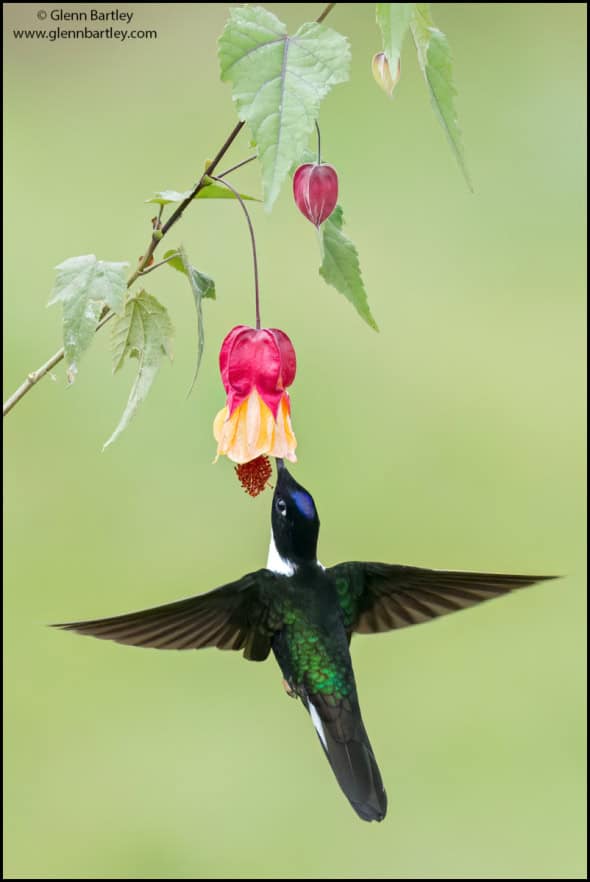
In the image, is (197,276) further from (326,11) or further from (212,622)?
(212,622)

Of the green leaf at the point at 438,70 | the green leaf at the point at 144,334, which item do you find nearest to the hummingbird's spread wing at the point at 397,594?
the green leaf at the point at 144,334

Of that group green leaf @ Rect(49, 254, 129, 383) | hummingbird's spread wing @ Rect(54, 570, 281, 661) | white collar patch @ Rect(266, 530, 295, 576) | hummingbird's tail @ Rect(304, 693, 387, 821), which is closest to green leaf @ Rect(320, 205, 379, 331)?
green leaf @ Rect(49, 254, 129, 383)

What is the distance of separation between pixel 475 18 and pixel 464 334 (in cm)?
240

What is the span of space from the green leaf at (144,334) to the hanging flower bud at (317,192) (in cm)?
13

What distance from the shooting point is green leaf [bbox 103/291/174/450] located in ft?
3.07

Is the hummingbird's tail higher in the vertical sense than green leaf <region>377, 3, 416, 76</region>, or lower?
lower

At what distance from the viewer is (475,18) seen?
6.43 metres

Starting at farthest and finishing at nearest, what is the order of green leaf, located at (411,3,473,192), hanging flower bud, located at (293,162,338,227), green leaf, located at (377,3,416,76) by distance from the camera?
hanging flower bud, located at (293,162,338,227) < green leaf, located at (411,3,473,192) < green leaf, located at (377,3,416,76)

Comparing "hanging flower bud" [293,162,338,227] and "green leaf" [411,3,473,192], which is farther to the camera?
"hanging flower bud" [293,162,338,227]

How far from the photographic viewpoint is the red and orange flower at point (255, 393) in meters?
0.98

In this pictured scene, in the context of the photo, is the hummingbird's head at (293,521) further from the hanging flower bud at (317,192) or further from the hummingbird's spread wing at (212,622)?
the hanging flower bud at (317,192)

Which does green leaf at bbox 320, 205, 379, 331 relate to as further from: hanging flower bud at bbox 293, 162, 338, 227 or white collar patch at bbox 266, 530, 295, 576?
white collar patch at bbox 266, 530, 295, 576

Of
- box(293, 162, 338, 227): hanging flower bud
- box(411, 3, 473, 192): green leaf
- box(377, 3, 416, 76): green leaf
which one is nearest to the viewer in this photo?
box(377, 3, 416, 76): green leaf

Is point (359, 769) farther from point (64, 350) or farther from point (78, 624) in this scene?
point (64, 350)
